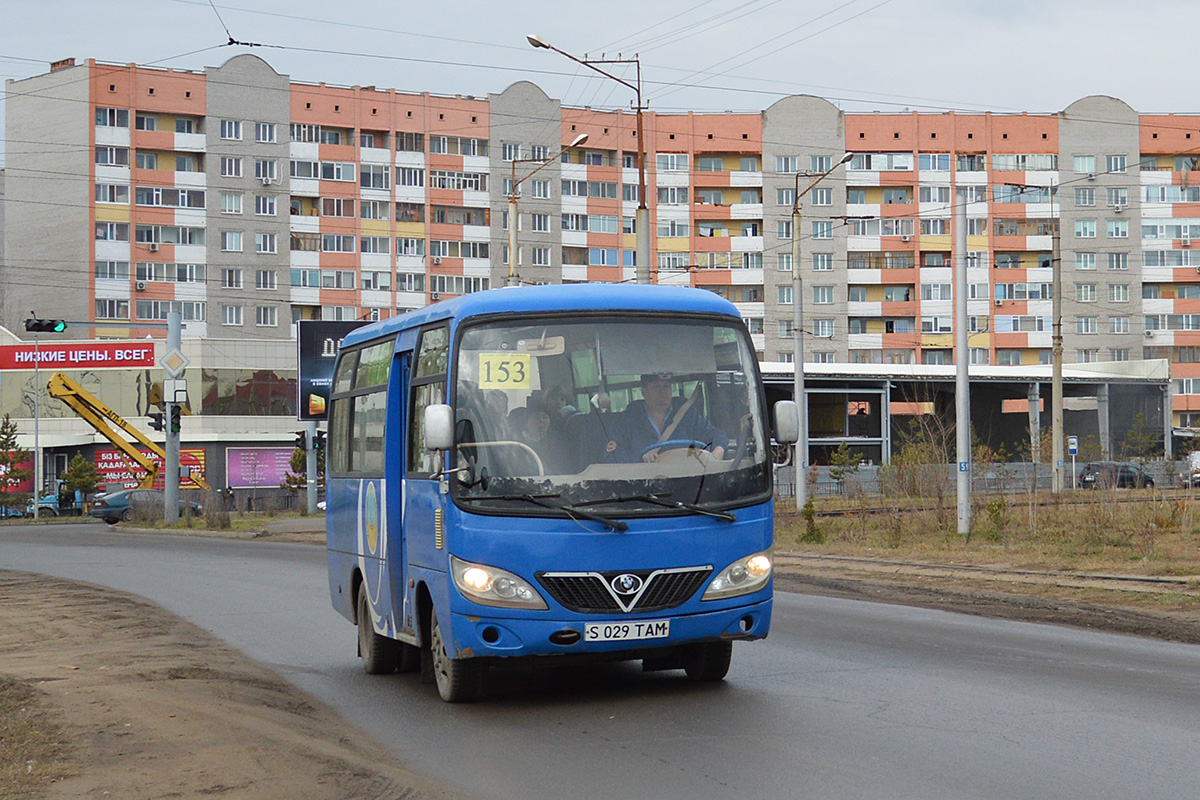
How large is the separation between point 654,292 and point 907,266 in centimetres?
9448

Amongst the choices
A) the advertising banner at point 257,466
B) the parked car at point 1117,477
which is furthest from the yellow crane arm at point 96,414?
the parked car at point 1117,477

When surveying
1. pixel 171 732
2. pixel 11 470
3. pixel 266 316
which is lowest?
pixel 11 470

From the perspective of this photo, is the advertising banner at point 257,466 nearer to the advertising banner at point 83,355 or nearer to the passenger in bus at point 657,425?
the advertising banner at point 83,355

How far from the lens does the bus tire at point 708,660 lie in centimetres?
1028

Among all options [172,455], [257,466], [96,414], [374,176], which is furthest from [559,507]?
[374,176]

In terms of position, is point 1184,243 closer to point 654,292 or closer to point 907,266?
point 907,266

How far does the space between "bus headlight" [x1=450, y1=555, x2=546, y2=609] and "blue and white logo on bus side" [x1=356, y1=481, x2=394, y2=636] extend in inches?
82.2

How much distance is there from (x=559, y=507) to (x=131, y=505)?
4643cm

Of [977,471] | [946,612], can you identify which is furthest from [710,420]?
[977,471]

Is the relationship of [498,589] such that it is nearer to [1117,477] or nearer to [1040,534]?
[1040,534]

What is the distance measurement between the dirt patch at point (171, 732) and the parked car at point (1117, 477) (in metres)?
A: 20.1

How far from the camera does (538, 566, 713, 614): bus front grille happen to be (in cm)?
912

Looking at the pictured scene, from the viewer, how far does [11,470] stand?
218 feet

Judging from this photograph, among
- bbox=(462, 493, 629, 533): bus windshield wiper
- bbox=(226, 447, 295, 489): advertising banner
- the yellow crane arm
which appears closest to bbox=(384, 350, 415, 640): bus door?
bbox=(462, 493, 629, 533): bus windshield wiper
